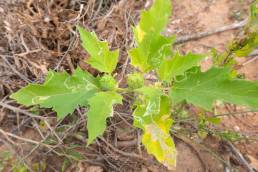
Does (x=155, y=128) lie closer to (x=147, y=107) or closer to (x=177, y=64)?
(x=147, y=107)

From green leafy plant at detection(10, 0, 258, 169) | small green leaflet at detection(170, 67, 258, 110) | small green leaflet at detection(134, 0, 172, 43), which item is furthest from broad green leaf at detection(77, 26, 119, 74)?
small green leaflet at detection(170, 67, 258, 110)

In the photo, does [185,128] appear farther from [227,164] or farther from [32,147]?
[32,147]

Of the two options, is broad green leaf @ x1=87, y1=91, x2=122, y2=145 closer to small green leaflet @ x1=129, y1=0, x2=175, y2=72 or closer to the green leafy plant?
the green leafy plant

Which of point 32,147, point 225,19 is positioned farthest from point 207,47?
point 32,147

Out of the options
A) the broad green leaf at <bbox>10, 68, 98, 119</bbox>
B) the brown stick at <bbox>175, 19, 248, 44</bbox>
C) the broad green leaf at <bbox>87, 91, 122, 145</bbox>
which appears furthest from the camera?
the brown stick at <bbox>175, 19, 248, 44</bbox>

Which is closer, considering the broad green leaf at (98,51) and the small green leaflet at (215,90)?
the small green leaflet at (215,90)

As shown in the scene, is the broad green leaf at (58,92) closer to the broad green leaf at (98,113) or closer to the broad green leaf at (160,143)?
the broad green leaf at (98,113)

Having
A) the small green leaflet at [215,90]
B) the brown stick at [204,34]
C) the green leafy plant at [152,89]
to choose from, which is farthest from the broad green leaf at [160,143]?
the brown stick at [204,34]
